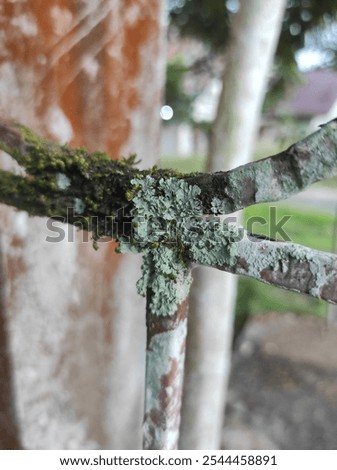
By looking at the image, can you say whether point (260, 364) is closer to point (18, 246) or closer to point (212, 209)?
point (18, 246)

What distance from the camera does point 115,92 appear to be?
899 millimetres

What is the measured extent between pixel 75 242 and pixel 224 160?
0.39 metres

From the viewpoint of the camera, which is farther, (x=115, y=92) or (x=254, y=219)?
(x=115, y=92)

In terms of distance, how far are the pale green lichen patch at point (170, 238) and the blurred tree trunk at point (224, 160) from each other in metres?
0.72

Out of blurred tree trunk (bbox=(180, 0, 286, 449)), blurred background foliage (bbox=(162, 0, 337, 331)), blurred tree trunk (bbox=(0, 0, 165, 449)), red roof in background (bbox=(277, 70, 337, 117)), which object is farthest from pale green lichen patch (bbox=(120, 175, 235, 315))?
red roof in background (bbox=(277, 70, 337, 117))

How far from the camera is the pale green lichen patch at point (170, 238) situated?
14.1 inches

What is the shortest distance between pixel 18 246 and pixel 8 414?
1.12 feet

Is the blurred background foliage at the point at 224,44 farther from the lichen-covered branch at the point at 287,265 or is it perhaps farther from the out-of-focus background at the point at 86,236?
the lichen-covered branch at the point at 287,265

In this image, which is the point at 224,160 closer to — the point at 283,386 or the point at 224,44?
the point at 224,44

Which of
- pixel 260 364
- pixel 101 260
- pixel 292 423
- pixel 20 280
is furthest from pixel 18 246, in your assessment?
pixel 260 364

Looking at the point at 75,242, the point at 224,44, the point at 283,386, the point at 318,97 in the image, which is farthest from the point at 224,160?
the point at 318,97

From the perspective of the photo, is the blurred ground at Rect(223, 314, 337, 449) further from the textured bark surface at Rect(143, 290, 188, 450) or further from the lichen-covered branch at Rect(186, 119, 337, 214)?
the lichen-covered branch at Rect(186, 119, 337, 214)

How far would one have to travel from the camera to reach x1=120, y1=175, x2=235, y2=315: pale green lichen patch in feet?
1.17

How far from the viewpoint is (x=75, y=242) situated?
0.93 m
